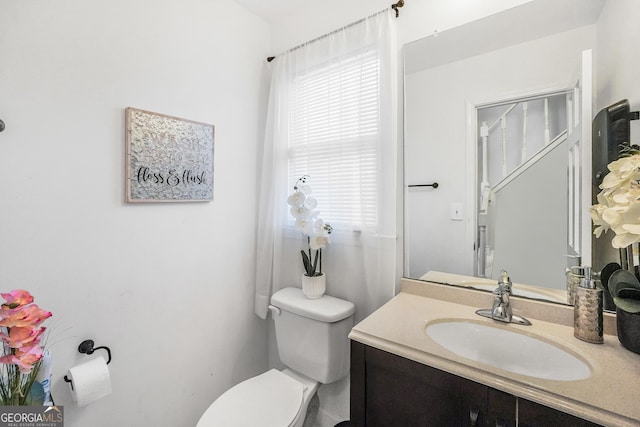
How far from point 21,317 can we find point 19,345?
0.06m

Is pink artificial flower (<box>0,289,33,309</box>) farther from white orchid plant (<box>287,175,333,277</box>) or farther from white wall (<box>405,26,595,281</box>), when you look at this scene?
white wall (<box>405,26,595,281</box>)

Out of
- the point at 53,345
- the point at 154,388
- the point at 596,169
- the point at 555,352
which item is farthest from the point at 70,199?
the point at 596,169

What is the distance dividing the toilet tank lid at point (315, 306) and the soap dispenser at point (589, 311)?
845 millimetres

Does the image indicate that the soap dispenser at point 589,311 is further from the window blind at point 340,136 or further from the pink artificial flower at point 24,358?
the pink artificial flower at point 24,358

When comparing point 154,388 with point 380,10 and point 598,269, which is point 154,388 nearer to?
point 598,269

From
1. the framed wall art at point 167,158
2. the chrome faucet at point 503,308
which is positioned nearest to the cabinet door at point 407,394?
the chrome faucet at point 503,308

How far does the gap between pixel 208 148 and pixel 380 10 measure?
3.57 ft

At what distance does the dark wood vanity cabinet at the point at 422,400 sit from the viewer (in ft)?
2.27

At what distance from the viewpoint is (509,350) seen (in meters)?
0.98

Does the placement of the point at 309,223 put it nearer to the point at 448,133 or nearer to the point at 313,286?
the point at 313,286

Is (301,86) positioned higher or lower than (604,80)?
higher

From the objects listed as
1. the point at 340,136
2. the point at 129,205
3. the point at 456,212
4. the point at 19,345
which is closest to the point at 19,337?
the point at 19,345

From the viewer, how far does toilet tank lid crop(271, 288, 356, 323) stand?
1.34 metres

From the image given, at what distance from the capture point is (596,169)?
0.97 m
